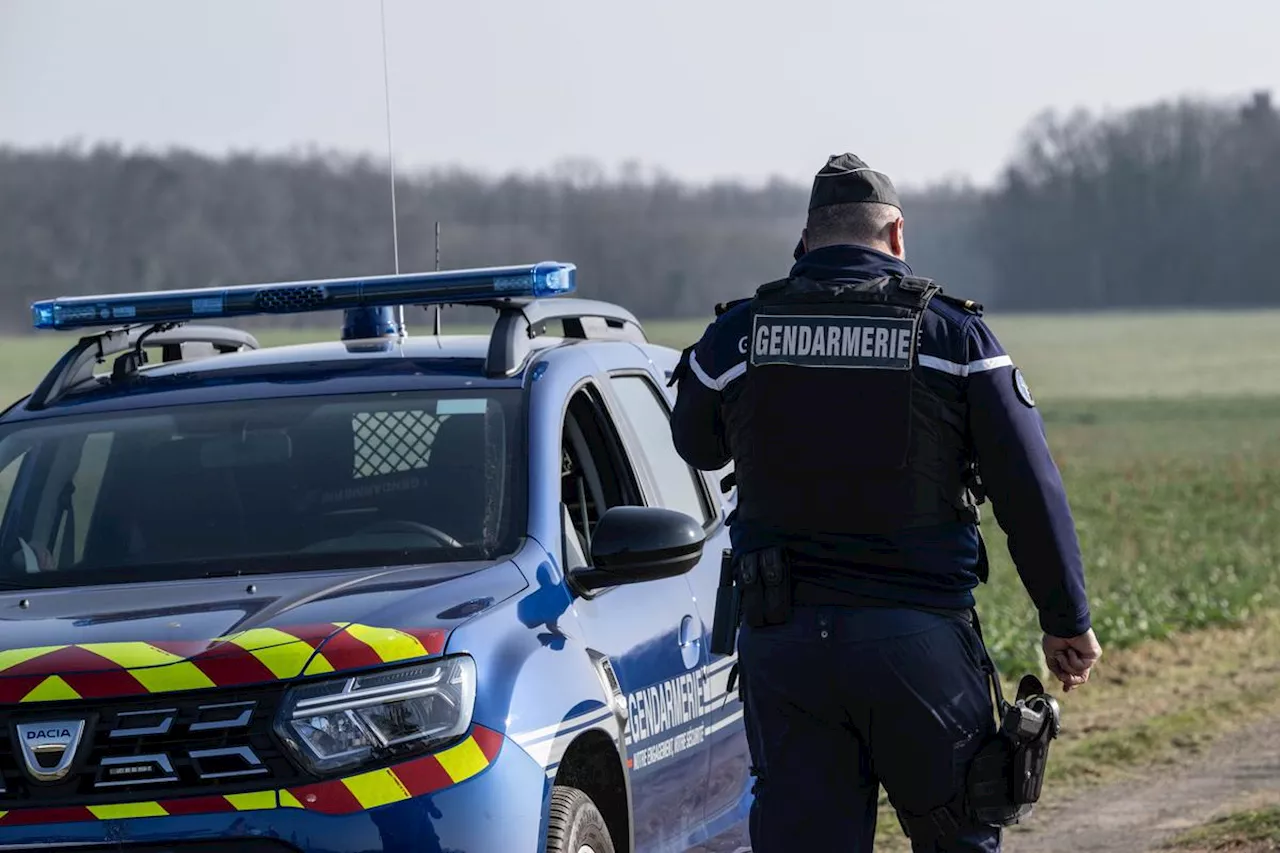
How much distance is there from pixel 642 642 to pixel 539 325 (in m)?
1.11

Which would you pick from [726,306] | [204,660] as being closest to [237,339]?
[726,306]

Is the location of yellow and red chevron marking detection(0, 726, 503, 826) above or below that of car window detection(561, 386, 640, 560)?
below

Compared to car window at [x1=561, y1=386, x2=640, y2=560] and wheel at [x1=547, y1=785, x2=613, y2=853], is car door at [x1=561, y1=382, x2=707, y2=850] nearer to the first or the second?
car window at [x1=561, y1=386, x2=640, y2=560]

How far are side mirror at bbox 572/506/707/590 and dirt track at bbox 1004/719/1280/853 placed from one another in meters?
3.18

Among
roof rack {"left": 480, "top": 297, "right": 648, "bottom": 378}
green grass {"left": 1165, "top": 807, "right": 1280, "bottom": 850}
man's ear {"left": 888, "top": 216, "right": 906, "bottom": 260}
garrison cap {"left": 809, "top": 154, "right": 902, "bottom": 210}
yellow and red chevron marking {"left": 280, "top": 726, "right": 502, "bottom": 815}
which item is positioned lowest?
green grass {"left": 1165, "top": 807, "right": 1280, "bottom": 850}

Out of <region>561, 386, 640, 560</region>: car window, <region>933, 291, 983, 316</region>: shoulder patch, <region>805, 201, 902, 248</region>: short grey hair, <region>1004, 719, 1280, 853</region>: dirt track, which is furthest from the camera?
<region>1004, 719, 1280, 853</region>: dirt track

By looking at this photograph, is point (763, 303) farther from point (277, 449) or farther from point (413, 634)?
point (277, 449)

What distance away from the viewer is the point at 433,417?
4859 mm

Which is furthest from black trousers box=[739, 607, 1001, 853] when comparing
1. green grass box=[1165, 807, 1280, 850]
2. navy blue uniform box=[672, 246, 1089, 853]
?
green grass box=[1165, 807, 1280, 850]

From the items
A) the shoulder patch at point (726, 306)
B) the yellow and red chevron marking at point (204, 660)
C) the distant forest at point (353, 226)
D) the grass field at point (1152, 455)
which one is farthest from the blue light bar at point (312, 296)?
the distant forest at point (353, 226)

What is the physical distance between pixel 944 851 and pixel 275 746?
132 cm

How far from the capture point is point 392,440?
16.0ft

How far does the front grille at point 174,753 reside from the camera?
3623 millimetres

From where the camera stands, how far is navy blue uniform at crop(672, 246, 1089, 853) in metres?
3.85
